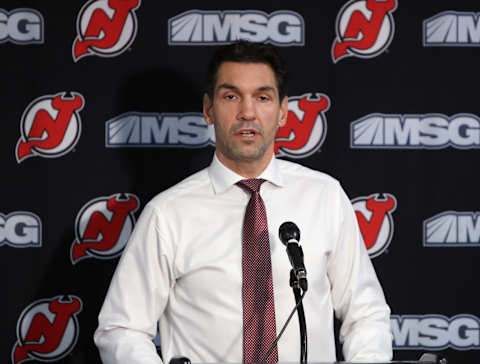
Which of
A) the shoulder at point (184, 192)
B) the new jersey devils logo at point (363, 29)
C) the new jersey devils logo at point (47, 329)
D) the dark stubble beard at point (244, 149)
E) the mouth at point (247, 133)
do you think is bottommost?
the new jersey devils logo at point (47, 329)

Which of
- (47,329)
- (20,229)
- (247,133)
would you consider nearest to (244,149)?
(247,133)

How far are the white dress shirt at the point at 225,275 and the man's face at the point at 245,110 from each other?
0.13m

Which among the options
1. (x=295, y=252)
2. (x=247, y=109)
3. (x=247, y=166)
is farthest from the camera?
(x=247, y=166)

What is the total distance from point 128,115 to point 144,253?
85cm

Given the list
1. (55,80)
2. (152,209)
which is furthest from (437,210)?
(55,80)

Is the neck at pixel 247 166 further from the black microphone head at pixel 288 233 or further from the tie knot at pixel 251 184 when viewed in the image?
the black microphone head at pixel 288 233

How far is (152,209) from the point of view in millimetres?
2180

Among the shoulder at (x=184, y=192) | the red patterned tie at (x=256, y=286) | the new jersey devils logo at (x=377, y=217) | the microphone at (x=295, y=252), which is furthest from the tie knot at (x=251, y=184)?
the new jersey devils logo at (x=377, y=217)

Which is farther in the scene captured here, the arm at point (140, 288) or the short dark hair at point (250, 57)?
the short dark hair at point (250, 57)

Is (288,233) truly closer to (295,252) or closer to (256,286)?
(295,252)

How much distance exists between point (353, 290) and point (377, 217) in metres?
0.71

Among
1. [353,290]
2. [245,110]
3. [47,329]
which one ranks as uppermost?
[245,110]

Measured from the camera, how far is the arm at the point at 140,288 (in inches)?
80.5

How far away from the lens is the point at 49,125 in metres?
2.76
